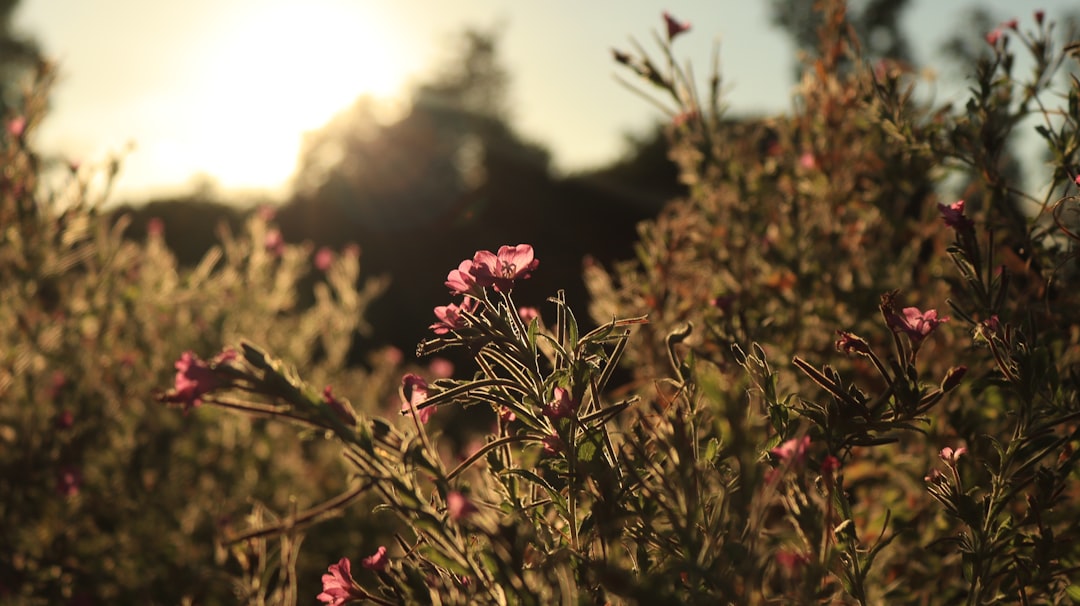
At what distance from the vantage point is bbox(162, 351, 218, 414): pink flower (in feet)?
2.98

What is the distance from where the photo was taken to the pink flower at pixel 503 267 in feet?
3.61

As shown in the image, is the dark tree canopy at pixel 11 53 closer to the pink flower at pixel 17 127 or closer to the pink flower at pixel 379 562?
the pink flower at pixel 17 127

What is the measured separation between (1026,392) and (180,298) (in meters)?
2.75

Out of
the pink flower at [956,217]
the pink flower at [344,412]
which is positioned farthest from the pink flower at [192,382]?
the pink flower at [956,217]

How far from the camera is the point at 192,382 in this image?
0.92 m

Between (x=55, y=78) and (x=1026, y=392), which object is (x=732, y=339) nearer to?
(x=1026, y=392)

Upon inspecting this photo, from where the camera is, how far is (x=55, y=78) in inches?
110

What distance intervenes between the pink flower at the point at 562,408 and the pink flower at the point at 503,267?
161 mm

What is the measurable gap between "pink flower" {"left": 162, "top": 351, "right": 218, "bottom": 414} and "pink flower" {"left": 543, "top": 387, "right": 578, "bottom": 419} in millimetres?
390

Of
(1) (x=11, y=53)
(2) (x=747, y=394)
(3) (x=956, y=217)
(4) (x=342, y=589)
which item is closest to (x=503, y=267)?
(2) (x=747, y=394)

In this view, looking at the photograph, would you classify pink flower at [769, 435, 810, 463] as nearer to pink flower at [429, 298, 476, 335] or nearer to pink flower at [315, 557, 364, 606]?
pink flower at [429, 298, 476, 335]

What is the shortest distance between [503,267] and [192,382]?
0.41 meters

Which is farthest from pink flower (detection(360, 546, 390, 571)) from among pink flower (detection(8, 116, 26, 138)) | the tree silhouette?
pink flower (detection(8, 116, 26, 138))

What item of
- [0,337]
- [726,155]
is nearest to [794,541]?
[726,155]
